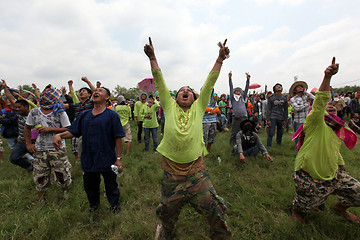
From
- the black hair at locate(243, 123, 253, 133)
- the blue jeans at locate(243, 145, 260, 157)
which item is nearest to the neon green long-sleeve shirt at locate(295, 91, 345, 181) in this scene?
the black hair at locate(243, 123, 253, 133)

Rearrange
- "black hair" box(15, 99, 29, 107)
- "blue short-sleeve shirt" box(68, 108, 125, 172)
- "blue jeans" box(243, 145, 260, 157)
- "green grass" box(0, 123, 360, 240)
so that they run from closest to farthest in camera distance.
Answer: "green grass" box(0, 123, 360, 240), "blue short-sleeve shirt" box(68, 108, 125, 172), "black hair" box(15, 99, 29, 107), "blue jeans" box(243, 145, 260, 157)

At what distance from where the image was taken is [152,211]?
2.94m

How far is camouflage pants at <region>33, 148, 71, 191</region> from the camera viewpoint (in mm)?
3082

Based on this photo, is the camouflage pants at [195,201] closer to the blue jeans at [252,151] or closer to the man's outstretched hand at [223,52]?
the man's outstretched hand at [223,52]

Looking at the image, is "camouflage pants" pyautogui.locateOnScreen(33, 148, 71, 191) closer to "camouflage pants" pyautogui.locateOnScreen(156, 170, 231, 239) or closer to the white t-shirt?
the white t-shirt

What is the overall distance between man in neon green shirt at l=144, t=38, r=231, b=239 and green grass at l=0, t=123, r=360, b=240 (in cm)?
69

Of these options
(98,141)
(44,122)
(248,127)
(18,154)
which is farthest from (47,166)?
(248,127)

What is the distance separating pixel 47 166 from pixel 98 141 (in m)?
1.43

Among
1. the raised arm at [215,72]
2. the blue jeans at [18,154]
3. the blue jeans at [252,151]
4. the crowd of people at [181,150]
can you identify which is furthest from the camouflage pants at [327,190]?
the blue jeans at [18,154]

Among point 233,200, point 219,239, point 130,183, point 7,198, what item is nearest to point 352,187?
point 233,200

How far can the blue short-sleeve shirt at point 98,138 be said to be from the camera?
258 centimetres

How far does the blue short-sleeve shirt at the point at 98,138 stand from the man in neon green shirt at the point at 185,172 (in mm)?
1065

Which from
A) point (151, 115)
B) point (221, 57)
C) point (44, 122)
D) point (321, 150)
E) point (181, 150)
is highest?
point (221, 57)

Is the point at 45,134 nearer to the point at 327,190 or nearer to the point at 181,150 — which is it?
the point at 181,150
